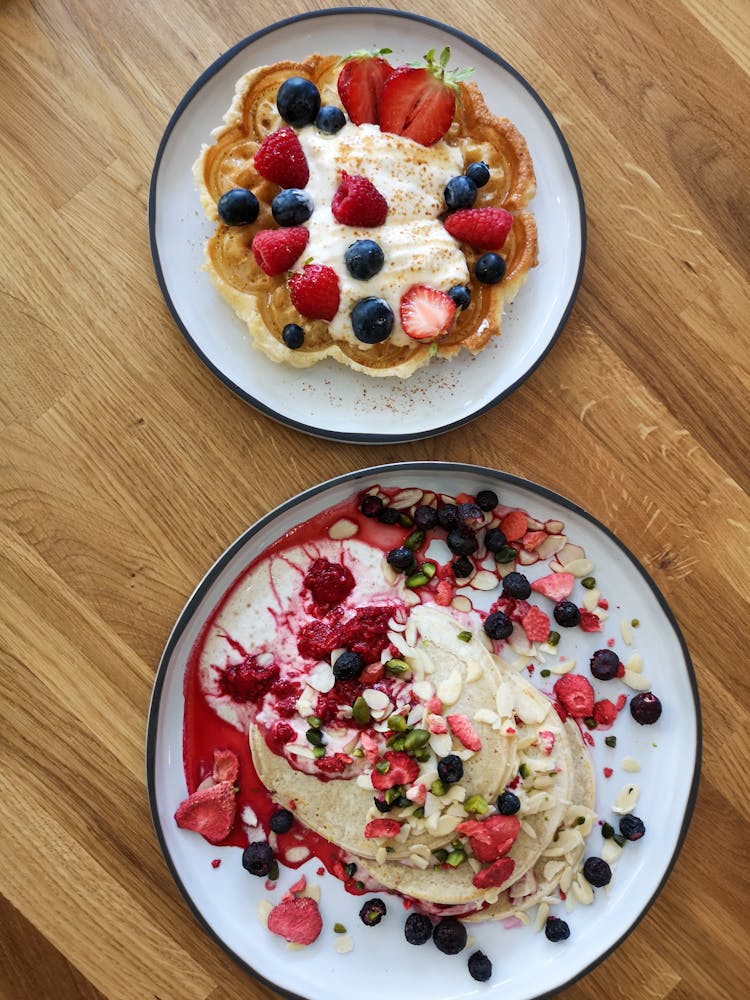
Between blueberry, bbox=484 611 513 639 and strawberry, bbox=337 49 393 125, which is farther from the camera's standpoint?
blueberry, bbox=484 611 513 639

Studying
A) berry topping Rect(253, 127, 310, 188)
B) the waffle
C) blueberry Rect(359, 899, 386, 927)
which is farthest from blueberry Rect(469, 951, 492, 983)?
berry topping Rect(253, 127, 310, 188)

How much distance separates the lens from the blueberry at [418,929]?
2254mm

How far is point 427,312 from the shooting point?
212 centimetres

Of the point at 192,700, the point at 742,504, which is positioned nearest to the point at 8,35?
the point at 192,700

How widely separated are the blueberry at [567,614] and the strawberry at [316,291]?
3.72 ft

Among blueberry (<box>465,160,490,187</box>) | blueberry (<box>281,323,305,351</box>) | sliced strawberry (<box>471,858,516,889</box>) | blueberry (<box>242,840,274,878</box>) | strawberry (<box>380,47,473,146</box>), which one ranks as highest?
strawberry (<box>380,47,473,146</box>)

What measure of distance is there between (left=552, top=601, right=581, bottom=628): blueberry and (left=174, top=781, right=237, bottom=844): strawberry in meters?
1.14

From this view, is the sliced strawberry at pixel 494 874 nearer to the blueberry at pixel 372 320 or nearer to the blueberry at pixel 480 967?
the blueberry at pixel 480 967

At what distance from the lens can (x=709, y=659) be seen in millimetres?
2477

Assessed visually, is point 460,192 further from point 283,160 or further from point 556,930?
point 556,930

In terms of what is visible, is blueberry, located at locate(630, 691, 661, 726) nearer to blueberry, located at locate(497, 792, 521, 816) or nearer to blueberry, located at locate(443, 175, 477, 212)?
blueberry, located at locate(497, 792, 521, 816)

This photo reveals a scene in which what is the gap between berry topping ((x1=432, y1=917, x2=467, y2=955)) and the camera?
2246 mm

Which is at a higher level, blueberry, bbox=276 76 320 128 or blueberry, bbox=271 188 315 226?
blueberry, bbox=276 76 320 128

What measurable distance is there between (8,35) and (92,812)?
2418mm
